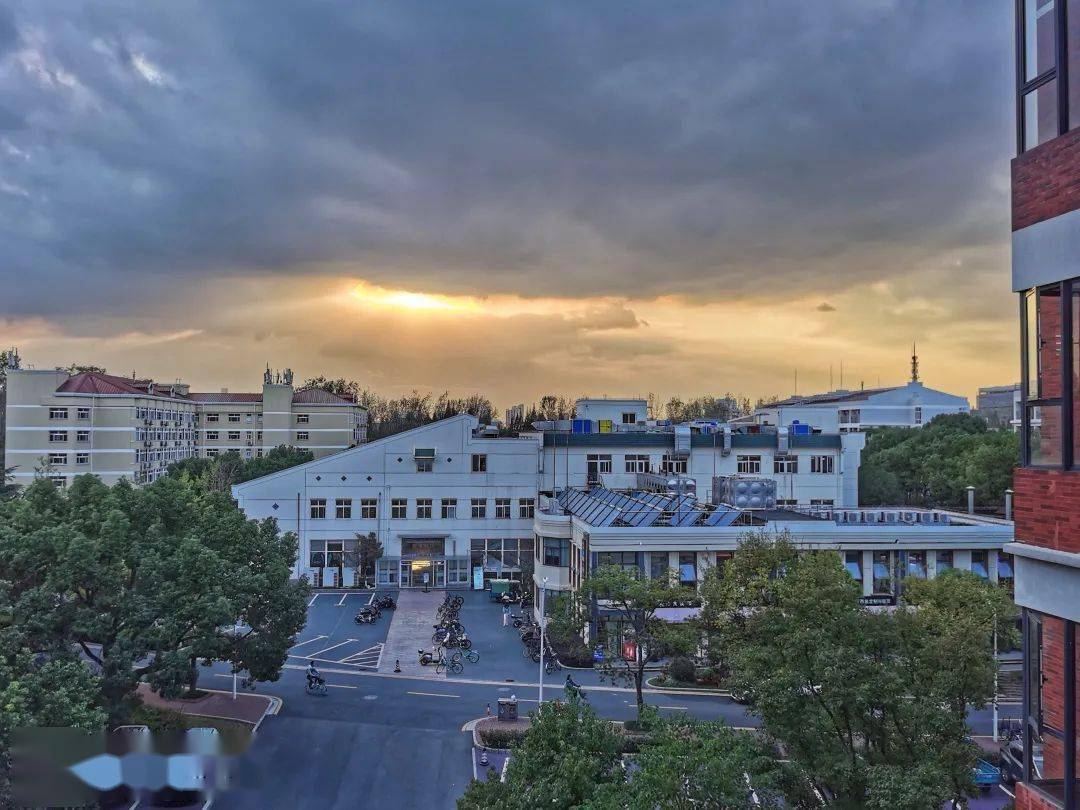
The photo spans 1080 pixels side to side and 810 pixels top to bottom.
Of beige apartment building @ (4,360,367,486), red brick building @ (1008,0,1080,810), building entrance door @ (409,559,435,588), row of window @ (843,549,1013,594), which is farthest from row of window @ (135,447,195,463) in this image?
red brick building @ (1008,0,1080,810)

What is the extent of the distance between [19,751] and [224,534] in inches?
441

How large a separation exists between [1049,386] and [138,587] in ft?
69.5

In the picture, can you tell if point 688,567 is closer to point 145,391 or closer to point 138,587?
point 138,587

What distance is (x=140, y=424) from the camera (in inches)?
2525

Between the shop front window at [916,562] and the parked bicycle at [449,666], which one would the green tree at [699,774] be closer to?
the parked bicycle at [449,666]

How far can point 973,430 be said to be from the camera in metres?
64.1

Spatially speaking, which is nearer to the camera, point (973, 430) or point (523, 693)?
point (523, 693)

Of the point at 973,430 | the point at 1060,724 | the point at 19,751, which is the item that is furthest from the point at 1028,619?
the point at 973,430

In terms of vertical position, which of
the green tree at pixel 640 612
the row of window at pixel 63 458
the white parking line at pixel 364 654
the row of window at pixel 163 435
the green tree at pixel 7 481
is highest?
the row of window at pixel 163 435

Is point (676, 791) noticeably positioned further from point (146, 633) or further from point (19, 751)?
point (146, 633)

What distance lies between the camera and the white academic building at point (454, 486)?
137 ft

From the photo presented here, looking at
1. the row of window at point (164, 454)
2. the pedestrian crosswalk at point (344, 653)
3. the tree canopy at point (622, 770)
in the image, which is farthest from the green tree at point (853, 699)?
the row of window at point (164, 454)

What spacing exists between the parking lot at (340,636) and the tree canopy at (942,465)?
123ft

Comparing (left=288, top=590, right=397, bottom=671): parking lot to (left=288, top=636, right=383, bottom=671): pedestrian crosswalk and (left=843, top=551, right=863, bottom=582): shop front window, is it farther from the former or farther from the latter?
(left=843, top=551, right=863, bottom=582): shop front window
